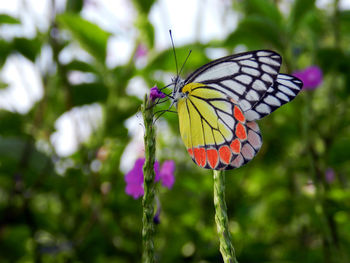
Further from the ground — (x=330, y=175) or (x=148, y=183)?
(x=330, y=175)

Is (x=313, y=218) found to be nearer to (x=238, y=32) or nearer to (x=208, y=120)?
(x=208, y=120)

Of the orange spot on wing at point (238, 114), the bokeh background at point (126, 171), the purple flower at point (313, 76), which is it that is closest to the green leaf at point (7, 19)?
the bokeh background at point (126, 171)

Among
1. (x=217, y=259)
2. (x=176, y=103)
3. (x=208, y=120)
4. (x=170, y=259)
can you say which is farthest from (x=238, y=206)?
(x=176, y=103)

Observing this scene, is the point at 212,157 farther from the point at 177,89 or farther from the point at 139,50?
the point at 139,50

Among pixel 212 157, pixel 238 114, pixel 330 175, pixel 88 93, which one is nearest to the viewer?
pixel 212 157

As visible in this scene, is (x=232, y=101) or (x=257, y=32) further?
(x=257, y=32)

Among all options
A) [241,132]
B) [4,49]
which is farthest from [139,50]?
[241,132]
